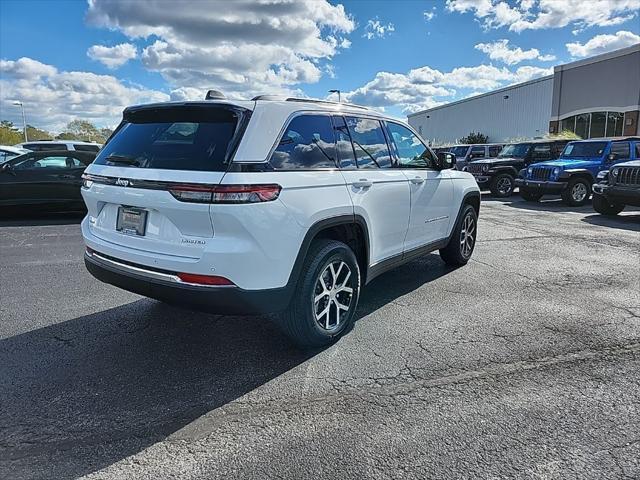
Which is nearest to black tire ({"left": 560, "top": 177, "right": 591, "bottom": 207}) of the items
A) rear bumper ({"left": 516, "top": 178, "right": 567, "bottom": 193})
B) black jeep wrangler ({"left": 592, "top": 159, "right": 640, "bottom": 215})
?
rear bumper ({"left": 516, "top": 178, "right": 567, "bottom": 193})

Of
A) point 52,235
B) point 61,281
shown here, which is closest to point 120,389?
point 61,281

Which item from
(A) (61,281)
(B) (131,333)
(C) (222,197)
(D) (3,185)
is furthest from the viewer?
(D) (3,185)

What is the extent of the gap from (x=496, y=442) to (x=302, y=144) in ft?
7.67

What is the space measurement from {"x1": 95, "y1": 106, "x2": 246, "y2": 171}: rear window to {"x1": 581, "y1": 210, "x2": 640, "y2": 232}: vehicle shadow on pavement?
9369 mm

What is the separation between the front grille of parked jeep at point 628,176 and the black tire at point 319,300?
9.17 metres

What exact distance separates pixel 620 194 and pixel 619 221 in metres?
0.64

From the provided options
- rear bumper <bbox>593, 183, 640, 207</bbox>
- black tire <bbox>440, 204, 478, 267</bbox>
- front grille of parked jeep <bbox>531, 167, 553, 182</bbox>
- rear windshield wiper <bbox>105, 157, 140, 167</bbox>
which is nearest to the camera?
rear windshield wiper <bbox>105, 157, 140, 167</bbox>

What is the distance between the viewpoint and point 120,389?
3.20 meters

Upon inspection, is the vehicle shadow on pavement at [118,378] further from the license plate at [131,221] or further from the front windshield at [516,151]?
the front windshield at [516,151]

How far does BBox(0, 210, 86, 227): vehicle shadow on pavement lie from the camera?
9.80 meters

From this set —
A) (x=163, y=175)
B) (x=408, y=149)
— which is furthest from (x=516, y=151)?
(x=163, y=175)

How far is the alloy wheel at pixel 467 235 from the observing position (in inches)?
247

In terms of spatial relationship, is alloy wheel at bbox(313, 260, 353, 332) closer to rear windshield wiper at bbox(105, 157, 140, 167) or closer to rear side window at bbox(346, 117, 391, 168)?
rear side window at bbox(346, 117, 391, 168)

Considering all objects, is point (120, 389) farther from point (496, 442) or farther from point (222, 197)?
point (496, 442)
